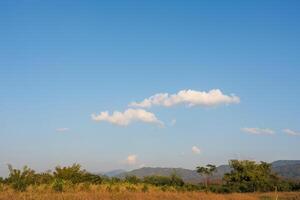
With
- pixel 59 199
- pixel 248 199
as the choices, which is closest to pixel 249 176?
pixel 248 199

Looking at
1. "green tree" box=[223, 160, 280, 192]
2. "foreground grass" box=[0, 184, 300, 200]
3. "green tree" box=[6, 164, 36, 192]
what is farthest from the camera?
"green tree" box=[223, 160, 280, 192]

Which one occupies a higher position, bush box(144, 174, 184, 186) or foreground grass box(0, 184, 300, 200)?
bush box(144, 174, 184, 186)

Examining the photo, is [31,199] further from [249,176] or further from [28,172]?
[249,176]

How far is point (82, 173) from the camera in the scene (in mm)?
41250

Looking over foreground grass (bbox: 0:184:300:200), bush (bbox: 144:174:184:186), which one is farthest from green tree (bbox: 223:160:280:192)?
foreground grass (bbox: 0:184:300:200)

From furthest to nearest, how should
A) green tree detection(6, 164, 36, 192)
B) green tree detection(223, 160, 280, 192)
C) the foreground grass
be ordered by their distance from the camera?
green tree detection(223, 160, 280, 192), green tree detection(6, 164, 36, 192), the foreground grass

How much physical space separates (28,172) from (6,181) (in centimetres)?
261

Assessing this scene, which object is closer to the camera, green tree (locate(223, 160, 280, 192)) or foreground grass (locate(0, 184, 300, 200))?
foreground grass (locate(0, 184, 300, 200))

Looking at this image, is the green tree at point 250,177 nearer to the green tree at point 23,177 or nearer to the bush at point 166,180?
the bush at point 166,180

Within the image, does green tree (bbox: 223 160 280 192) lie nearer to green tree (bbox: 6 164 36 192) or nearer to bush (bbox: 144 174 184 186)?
bush (bbox: 144 174 184 186)

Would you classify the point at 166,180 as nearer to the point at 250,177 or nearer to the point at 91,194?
the point at 250,177

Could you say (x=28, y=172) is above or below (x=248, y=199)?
above

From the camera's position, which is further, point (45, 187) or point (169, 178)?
point (169, 178)

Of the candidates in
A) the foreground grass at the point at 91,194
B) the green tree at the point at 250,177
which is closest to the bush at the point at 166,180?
the green tree at the point at 250,177
